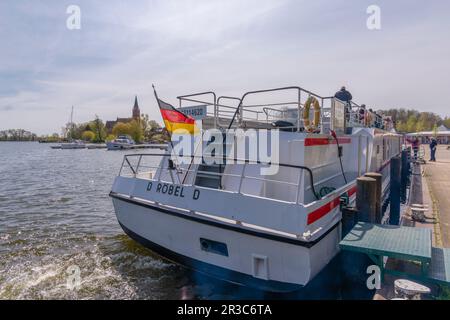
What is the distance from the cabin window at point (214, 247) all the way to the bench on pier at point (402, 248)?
183cm

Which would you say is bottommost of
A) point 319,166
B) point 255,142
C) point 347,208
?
point 347,208

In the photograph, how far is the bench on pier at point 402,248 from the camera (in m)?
4.64

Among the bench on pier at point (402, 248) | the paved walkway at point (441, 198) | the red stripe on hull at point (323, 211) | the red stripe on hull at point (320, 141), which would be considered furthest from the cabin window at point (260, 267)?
the paved walkway at point (441, 198)

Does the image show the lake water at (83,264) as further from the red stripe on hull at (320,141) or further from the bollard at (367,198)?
the red stripe on hull at (320,141)

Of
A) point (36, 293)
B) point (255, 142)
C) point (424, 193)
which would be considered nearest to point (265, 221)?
point (255, 142)

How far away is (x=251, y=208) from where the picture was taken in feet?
16.6

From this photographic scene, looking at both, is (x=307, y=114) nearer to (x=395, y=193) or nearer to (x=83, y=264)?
(x=395, y=193)

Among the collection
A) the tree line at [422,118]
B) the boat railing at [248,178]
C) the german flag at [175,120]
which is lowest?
the boat railing at [248,178]

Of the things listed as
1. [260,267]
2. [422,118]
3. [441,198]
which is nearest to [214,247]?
[260,267]

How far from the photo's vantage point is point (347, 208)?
600 cm

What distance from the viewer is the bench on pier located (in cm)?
464

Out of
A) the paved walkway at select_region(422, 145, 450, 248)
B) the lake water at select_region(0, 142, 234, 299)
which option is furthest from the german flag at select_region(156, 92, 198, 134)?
the paved walkway at select_region(422, 145, 450, 248)

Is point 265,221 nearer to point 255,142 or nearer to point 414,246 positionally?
point 255,142
